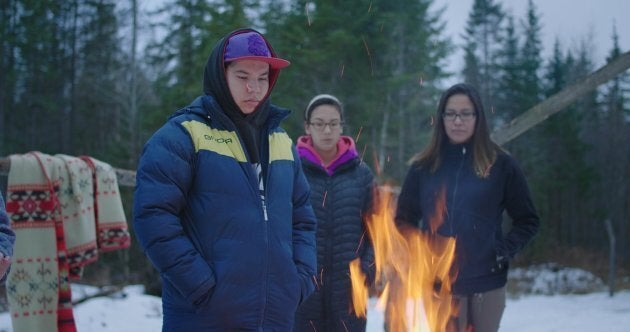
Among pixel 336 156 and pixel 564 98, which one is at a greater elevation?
pixel 564 98

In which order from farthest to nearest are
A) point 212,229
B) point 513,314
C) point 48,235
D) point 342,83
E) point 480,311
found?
point 342,83 → point 513,314 → point 48,235 → point 480,311 → point 212,229

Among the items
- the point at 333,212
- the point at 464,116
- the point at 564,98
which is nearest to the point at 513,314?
the point at 564,98

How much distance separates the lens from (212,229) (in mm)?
2145

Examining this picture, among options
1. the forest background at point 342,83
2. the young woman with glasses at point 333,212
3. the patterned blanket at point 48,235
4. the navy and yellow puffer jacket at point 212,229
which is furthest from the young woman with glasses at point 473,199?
the forest background at point 342,83

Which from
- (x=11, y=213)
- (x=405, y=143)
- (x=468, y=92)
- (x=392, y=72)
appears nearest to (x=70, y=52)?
(x=392, y=72)

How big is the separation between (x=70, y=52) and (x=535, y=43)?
22.7m

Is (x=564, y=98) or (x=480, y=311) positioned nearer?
(x=480, y=311)

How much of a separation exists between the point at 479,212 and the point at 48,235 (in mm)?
2933

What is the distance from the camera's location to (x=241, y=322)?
7.07 ft

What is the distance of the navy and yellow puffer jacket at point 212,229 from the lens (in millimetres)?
2059

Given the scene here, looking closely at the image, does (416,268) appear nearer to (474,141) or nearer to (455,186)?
(455,186)

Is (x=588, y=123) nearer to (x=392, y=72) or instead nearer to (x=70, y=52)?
(x=392, y=72)

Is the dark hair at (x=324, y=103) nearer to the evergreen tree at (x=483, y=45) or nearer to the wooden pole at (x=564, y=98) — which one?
the wooden pole at (x=564, y=98)

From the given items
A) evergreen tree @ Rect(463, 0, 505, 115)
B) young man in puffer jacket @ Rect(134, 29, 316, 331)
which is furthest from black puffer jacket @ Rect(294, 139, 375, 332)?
evergreen tree @ Rect(463, 0, 505, 115)
